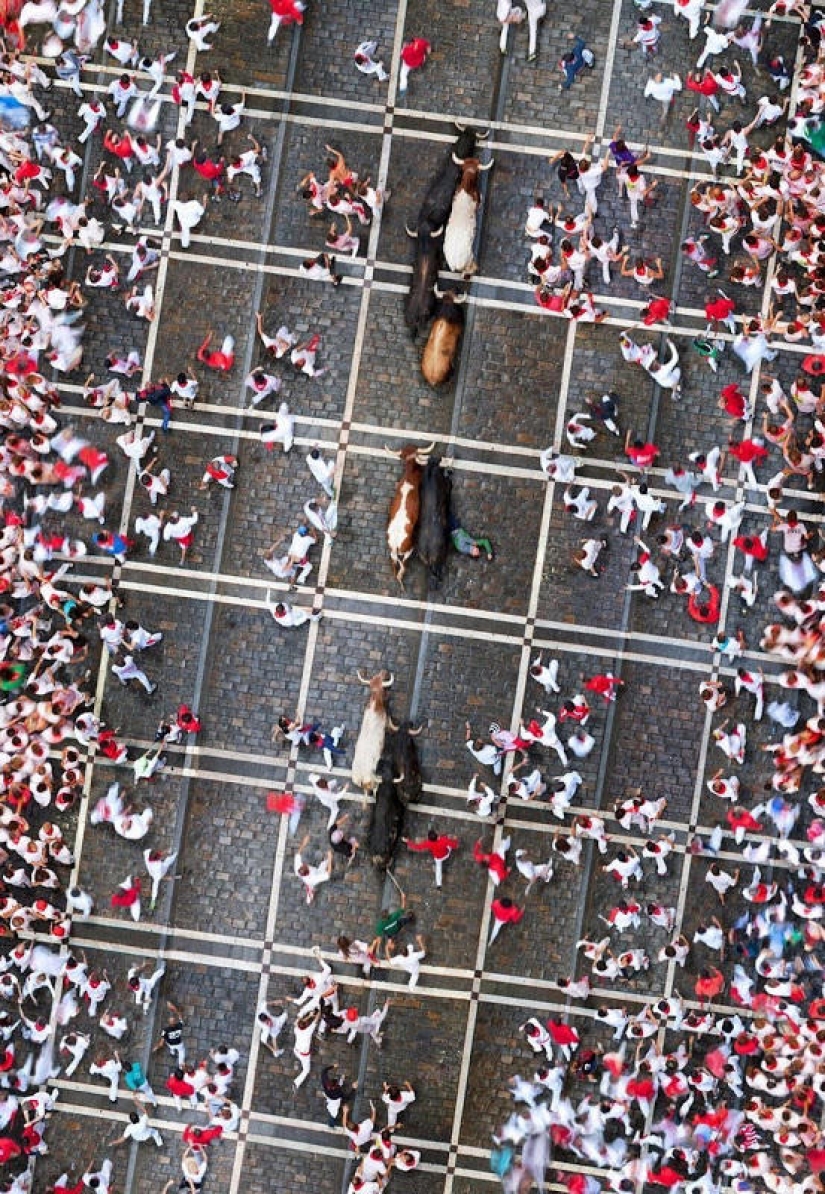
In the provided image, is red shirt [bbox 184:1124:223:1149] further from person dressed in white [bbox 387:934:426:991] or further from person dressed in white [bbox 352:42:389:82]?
person dressed in white [bbox 352:42:389:82]

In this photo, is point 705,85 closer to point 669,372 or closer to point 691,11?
point 691,11

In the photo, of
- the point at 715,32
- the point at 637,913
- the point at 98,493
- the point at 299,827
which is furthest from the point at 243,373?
the point at 637,913

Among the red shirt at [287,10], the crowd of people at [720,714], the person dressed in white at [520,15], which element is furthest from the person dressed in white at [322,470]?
the person dressed in white at [520,15]

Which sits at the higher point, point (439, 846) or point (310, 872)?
A: point (439, 846)

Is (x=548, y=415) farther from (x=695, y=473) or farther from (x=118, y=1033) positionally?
(x=118, y=1033)

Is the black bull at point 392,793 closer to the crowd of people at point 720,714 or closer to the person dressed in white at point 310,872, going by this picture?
the person dressed in white at point 310,872

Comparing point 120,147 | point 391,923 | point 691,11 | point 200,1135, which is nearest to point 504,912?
point 391,923

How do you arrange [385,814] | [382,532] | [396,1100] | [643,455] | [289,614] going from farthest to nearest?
[382,532]
[289,614]
[643,455]
[396,1100]
[385,814]
